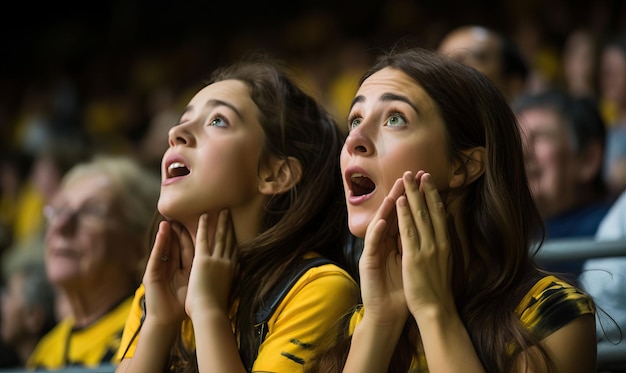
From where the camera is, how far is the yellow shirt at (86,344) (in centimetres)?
340

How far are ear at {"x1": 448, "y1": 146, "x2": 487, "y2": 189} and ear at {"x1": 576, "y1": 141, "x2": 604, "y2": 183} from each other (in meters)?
1.71

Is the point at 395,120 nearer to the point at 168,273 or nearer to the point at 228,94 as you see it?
the point at 228,94

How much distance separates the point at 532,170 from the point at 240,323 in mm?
1645

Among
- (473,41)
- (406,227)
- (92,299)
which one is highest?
(473,41)

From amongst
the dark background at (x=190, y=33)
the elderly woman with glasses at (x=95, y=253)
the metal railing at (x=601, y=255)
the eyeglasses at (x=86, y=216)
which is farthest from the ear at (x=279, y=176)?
the dark background at (x=190, y=33)

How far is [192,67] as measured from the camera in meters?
8.72

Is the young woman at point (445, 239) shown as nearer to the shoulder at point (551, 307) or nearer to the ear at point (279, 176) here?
the shoulder at point (551, 307)

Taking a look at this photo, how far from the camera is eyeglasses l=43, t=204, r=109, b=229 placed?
12.0 ft

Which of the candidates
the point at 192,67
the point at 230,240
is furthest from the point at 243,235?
the point at 192,67

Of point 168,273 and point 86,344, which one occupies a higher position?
point 168,273

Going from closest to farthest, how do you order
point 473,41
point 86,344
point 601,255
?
point 601,255, point 86,344, point 473,41

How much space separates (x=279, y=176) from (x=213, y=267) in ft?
1.10

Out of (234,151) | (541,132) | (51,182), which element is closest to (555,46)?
(541,132)

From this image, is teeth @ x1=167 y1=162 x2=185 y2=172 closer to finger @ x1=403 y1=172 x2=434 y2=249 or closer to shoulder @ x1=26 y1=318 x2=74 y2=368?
finger @ x1=403 y1=172 x2=434 y2=249
